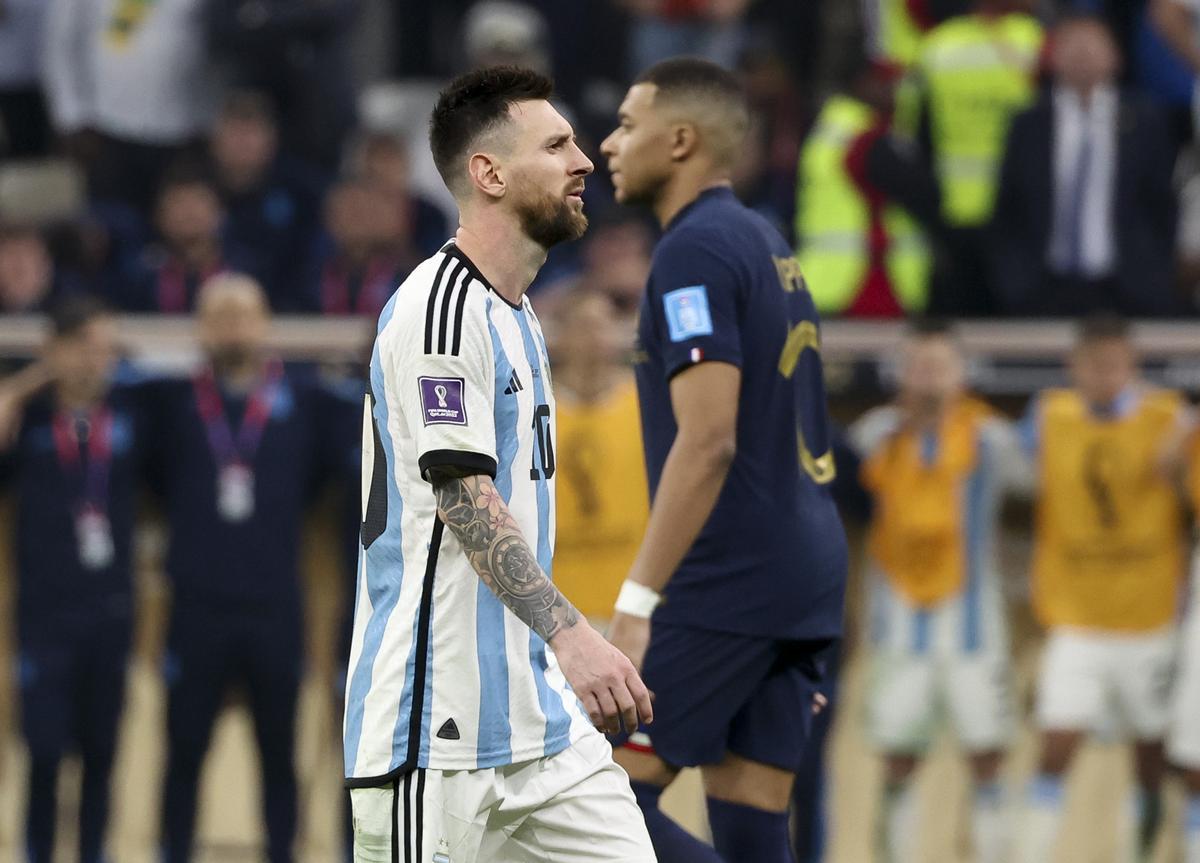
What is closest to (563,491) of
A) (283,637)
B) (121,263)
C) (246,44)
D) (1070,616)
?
(283,637)

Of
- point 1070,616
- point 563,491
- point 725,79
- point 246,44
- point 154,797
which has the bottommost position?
point 154,797

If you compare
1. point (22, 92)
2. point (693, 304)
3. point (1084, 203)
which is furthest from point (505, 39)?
point (693, 304)

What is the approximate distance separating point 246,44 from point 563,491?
136 inches

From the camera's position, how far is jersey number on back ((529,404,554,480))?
367 centimetres

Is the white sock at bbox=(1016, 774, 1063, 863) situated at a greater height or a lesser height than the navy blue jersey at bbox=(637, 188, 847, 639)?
lesser

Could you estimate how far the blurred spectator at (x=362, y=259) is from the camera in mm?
8773

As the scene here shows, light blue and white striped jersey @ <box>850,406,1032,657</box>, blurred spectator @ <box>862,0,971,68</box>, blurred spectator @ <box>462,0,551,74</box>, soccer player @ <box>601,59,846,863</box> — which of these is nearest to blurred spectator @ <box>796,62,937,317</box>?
blurred spectator @ <box>862,0,971,68</box>

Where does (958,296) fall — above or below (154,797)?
above

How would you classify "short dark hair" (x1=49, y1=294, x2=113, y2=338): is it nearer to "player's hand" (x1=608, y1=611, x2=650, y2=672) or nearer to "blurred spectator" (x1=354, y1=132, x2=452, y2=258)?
"blurred spectator" (x1=354, y1=132, x2=452, y2=258)

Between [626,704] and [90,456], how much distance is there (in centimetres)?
451

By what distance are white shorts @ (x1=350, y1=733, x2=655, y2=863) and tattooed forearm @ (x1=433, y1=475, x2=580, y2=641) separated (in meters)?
0.33

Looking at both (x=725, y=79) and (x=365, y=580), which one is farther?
(x=725, y=79)

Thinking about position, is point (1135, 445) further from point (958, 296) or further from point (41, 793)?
point (41, 793)

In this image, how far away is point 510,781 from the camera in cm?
361
